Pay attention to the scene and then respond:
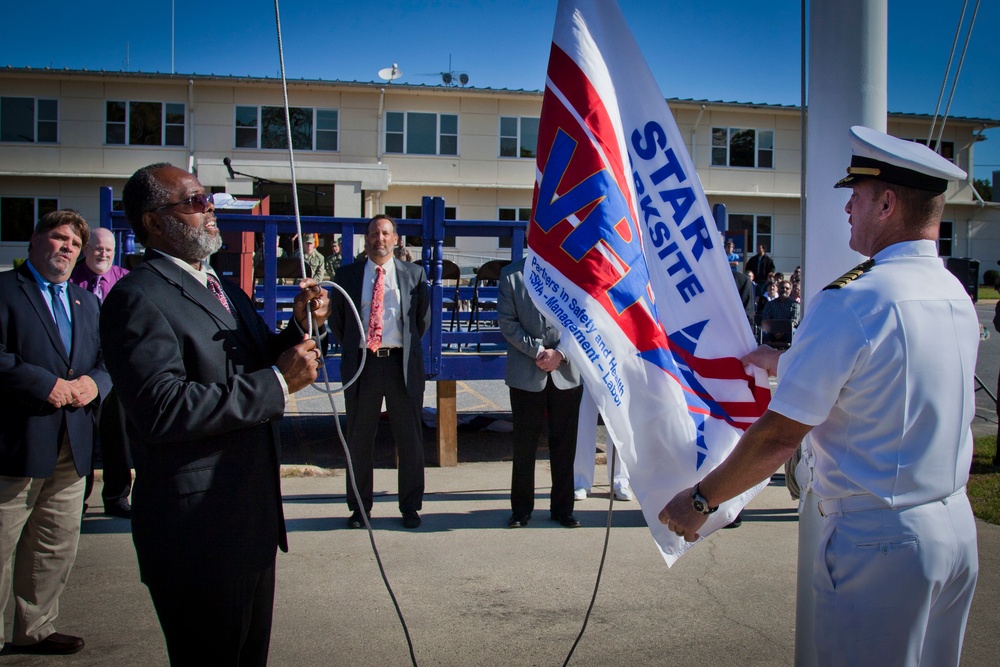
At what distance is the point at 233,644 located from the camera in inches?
101

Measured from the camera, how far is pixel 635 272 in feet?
9.70

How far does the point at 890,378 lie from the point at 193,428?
6.31 feet

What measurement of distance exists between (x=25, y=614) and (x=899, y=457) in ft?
12.3

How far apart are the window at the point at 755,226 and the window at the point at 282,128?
15173mm

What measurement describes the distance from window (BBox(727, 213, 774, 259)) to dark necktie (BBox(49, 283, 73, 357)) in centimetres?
2941

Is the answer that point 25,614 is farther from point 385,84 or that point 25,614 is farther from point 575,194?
point 385,84

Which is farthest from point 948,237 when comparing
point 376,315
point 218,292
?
point 218,292

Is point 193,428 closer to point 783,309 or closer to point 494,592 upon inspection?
point 494,592

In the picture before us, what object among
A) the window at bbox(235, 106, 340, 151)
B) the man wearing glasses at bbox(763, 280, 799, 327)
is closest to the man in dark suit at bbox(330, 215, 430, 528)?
the man wearing glasses at bbox(763, 280, 799, 327)

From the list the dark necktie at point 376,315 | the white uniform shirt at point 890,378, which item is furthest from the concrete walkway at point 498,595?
the white uniform shirt at point 890,378

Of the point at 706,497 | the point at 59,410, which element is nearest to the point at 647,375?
the point at 706,497

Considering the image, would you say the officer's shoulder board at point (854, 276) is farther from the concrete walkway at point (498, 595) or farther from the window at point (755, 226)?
the window at point (755, 226)

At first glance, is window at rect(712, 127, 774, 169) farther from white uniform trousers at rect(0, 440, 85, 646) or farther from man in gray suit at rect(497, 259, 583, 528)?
white uniform trousers at rect(0, 440, 85, 646)

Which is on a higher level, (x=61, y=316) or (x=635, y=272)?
(x=635, y=272)
